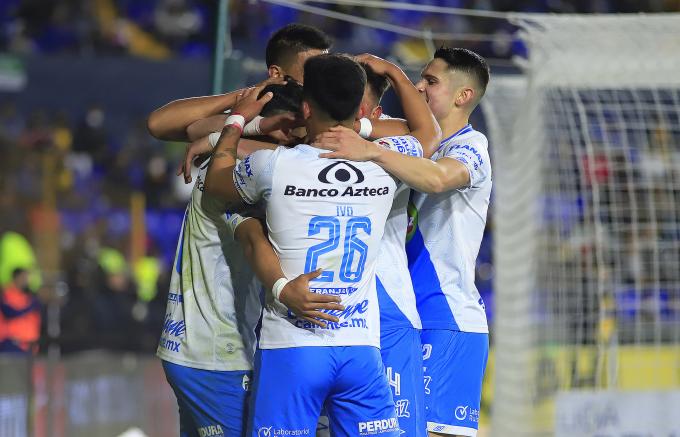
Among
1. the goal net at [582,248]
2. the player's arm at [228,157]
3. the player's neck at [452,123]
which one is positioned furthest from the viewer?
the goal net at [582,248]

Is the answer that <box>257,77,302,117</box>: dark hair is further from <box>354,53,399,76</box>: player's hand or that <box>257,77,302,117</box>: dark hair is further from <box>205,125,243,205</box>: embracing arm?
<box>354,53,399,76</box>: player's hand

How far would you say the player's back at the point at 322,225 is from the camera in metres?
4.01

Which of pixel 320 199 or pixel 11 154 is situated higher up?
pixel 11 154

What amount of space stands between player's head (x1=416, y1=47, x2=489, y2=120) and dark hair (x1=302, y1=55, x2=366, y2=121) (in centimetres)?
112

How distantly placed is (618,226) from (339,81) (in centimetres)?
754

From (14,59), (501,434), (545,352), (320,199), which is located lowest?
(501,434)

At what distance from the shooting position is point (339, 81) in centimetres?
397

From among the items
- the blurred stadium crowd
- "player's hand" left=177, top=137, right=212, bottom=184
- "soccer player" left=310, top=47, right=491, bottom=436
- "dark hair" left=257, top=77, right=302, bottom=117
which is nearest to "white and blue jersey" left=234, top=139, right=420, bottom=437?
"dark hair" left=257, top=77, right=302, bottom=117

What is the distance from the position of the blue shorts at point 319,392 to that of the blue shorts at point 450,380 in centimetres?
86

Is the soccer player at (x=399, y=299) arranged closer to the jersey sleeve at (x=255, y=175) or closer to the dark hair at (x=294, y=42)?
the dark hair at (x=294, y=42)

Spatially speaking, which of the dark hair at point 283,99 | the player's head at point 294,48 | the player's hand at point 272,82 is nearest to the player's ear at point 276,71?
the player's head at point 294,48

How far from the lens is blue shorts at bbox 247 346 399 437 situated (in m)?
4.01

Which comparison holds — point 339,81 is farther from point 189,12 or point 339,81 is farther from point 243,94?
point 189,12

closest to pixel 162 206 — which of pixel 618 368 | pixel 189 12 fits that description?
pixel 189 12
